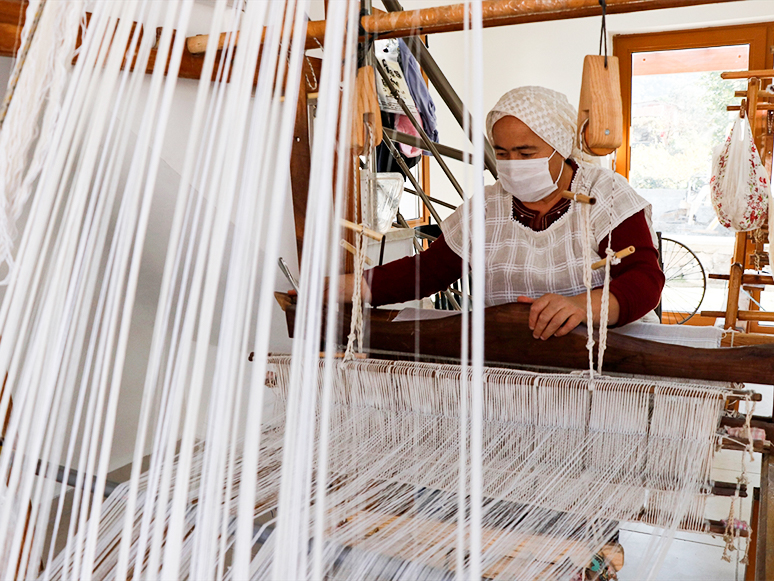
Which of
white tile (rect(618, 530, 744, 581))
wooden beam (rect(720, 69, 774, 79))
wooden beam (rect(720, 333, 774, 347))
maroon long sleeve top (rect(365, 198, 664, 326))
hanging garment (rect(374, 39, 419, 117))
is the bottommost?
white tile (rect(618, 530, 744, 581))

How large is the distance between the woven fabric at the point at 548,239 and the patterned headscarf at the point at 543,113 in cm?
10

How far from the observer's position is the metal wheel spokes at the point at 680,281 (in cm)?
470

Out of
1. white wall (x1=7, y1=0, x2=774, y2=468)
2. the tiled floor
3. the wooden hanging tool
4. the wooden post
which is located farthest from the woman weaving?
the wooden post

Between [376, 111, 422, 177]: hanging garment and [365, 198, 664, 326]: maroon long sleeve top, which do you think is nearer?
[365, 198, 664, 326]: maroon long sleeve top

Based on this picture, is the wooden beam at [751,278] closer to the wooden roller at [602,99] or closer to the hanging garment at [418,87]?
the hanging garment at [418,87]

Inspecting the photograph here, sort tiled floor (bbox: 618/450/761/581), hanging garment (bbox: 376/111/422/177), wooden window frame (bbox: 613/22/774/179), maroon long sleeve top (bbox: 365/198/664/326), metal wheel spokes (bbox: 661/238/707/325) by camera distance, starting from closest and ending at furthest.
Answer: maroon long sleeve top (bbox: 365/198/664/326) < tiled floor (bbox: 618/450/761/581) < hanging garment (bbox: 376/111/422/177) < wooden window frame (bbox: 613/22/774/179) < metal wheel spokes (bbox: 661/238/707/325)

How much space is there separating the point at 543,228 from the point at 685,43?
365cm

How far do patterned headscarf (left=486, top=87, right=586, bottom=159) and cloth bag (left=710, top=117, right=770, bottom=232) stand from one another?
7.13ft

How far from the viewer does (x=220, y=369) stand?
0.48 metres

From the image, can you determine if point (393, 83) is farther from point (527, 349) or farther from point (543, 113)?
point (527, 349)

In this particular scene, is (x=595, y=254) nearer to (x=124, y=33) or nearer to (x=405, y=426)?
(x=405, y=426)

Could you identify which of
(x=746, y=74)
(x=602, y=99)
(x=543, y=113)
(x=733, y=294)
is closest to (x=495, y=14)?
(x=602, y=99)

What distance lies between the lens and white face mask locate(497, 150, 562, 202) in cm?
130

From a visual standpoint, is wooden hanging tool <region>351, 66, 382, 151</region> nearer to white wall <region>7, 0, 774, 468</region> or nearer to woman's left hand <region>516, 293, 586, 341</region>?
woman's left hand <region>516, 293, 586, 341</region>
